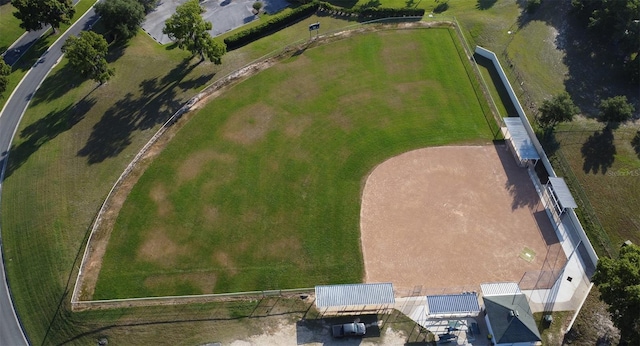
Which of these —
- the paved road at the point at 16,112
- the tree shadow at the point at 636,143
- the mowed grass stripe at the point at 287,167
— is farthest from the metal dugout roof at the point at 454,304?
the paved road at the point at 16,112

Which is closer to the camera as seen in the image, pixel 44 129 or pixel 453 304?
pixel 453 304

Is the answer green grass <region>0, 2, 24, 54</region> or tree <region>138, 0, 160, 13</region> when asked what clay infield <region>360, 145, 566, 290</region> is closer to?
tree <region>138, 0, 160, 13</region>

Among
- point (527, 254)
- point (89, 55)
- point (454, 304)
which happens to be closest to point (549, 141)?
point (527, 254)

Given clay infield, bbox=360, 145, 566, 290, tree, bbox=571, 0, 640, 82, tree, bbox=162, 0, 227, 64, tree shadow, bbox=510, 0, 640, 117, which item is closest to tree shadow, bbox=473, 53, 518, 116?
clay infield, bbox=360, 145, 566, 290

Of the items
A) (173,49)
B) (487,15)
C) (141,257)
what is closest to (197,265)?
(141,257)

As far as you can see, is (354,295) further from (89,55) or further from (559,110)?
(89,55)

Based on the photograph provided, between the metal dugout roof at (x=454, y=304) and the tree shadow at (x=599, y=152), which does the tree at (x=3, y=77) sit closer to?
the metal dugout roof at (x=454, y=304)
